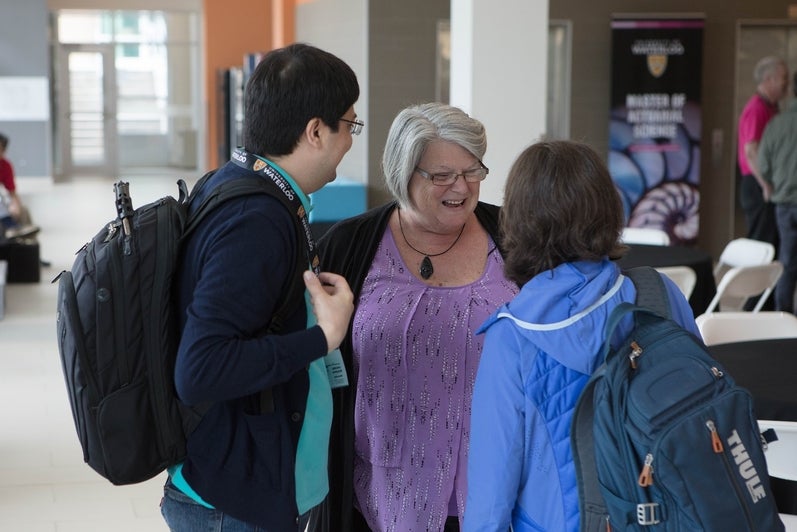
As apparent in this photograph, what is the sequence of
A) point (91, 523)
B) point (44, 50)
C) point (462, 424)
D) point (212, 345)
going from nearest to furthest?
point (212, 345), point (462, 424), point (91, 523), point (44, 50)

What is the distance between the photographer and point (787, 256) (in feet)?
24.6

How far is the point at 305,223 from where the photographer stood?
1.77 metres

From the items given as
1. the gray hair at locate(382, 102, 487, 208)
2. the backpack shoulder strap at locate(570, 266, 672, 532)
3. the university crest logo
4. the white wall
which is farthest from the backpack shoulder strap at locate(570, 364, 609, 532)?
the university crest logo

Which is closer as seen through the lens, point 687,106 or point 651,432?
point 651,432

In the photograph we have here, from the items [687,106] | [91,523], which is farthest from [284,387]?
[687,106]

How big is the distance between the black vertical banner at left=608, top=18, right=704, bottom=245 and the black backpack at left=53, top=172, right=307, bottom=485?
8901 mm

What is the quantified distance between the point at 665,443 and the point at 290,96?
781 mm

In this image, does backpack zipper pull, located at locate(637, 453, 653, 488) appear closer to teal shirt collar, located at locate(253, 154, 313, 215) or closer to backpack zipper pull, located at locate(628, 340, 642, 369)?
backpack zipper pull, located at locate(628, 340, 642, 369)

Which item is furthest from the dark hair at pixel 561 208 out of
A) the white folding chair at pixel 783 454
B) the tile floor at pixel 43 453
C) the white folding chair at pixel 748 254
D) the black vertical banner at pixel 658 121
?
the black vertical banner at pixel 658 121

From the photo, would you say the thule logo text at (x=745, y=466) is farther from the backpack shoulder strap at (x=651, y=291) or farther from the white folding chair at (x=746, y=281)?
the white folding chair at (x=746, y=281)

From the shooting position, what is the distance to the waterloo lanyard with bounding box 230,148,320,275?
67.9 inches

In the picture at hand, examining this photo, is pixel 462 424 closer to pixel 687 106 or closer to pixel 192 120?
pixel 687 106

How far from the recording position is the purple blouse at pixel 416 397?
2.24 m

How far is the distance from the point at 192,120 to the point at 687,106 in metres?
15.3
